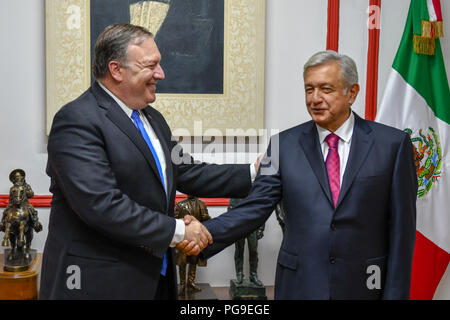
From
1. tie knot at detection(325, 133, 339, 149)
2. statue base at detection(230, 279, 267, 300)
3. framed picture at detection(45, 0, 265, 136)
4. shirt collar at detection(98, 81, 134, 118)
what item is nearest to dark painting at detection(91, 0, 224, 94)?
framed picture at detection(45, 0, 265, 136)

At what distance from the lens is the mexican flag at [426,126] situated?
3.58 metres

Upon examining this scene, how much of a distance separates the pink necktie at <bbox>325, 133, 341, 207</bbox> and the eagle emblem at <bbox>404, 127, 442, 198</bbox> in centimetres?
158

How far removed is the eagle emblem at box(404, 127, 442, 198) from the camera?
11.8 ft

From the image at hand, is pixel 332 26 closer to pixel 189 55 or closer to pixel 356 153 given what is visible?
pixel 189 55

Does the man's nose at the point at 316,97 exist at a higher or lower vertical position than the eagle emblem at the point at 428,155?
higher

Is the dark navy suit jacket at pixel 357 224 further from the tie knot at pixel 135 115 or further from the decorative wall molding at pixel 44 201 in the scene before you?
the decorative wall molding at pixel 44 201

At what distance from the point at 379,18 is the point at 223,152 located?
152cm

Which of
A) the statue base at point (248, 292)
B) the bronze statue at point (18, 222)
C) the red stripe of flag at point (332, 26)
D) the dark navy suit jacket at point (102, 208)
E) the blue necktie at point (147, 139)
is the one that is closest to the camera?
the dark navy suit jacket at point (102, 208)

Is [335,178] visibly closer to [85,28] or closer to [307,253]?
[307,253]

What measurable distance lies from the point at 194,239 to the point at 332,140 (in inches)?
28.9

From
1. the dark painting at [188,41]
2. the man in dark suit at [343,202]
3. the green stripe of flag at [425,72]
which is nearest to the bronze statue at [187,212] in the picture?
the dark painting at [188,41]

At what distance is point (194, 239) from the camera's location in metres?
2.34

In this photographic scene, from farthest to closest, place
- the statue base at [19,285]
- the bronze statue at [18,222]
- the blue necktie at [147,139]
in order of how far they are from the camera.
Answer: the bronze statue at [18,222] < the statue base at [19,285] < the blue necktie at [147,139]

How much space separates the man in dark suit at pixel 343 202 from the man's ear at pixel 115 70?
2.56 ft
